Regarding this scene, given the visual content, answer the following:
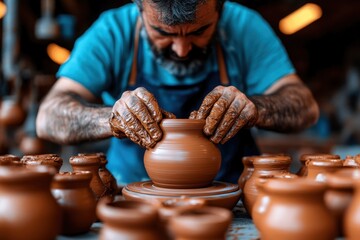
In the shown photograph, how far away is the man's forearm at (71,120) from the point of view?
7.81 feet

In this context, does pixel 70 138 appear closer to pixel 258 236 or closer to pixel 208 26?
pixel 208 26

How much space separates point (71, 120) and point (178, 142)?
3.28 ft

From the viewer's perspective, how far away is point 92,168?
192 centimetres

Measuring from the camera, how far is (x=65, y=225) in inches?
62.7

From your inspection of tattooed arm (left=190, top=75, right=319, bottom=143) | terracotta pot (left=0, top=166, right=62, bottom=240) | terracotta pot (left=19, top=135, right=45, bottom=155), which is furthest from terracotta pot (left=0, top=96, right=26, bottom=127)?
terracotta pot (left=0, top=166, right=62, bottom=240)

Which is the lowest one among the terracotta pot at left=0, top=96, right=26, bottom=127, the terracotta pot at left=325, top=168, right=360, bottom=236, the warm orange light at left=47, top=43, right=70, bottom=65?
the terracotta pot at left=0, top=96, right=26, bottom=127

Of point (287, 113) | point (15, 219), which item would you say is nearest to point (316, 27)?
point (287, 113)

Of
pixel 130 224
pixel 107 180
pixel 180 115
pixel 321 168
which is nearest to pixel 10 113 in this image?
pixel 180 115

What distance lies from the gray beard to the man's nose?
0.21 metres

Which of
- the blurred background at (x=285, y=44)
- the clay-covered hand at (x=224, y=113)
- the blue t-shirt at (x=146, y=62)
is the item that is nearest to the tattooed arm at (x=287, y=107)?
the blue t-shirt at (x=146, y=62)

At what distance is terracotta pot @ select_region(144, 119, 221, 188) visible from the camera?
180 cm

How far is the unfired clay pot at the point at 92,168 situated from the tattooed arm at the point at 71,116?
385mm

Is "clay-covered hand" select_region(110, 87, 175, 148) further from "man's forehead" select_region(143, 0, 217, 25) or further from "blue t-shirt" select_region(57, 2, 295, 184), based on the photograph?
"blue t-shirt" select_region(57, 2, 295, 184)

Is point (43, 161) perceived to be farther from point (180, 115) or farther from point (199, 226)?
point (180, 115)
